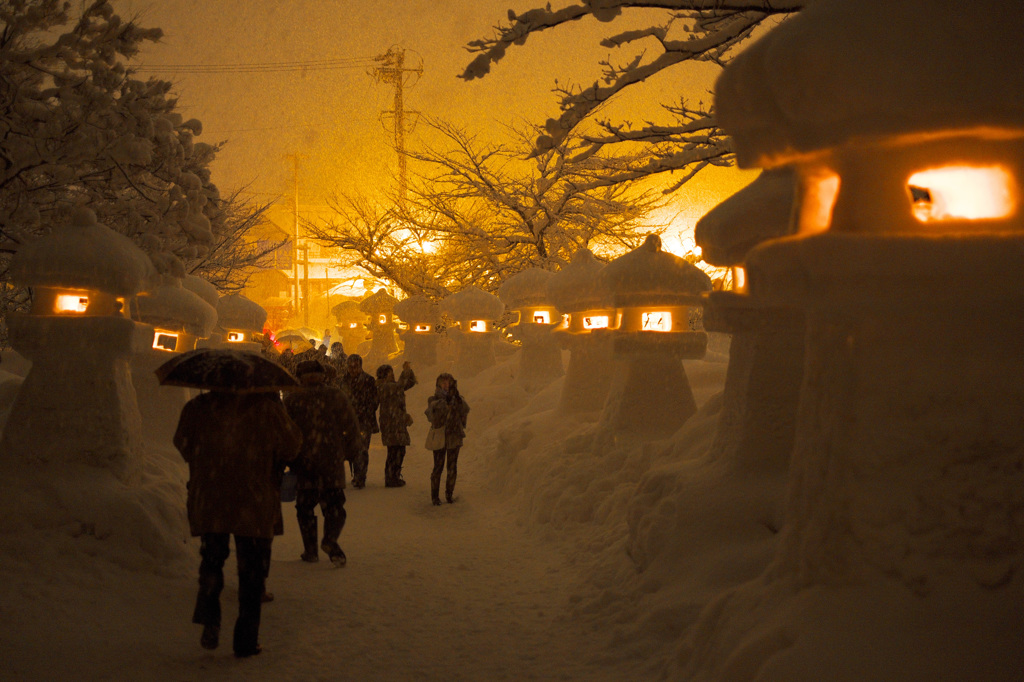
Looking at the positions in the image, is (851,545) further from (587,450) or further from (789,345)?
(587,450)

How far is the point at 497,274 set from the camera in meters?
22.4

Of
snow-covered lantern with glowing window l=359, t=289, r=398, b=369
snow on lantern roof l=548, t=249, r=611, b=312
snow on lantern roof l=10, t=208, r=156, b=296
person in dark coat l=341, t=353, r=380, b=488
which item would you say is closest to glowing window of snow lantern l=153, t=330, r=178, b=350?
person in dark coat l=341, t=353, r=380, b=488

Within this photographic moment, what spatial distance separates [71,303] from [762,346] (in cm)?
591

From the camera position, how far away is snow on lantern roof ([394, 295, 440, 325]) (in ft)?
73.4

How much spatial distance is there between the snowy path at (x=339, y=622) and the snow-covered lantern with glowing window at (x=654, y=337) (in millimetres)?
2384

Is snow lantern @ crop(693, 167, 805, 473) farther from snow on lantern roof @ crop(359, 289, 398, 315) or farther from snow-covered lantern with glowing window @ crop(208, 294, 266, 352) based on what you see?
snow on lantern roof @ crop(359, 289, 398, 315)

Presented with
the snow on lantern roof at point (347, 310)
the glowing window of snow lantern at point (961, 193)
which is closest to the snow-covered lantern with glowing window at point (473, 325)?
the snow on lantern roof at point (347, 310)

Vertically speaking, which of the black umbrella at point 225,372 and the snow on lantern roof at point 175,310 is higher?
the snow on lantern roof at point 175,310

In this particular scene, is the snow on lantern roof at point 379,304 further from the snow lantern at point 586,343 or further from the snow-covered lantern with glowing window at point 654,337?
the snow-covered lantern with glowing window at point 654,337

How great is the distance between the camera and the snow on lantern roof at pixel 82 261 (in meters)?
5.83

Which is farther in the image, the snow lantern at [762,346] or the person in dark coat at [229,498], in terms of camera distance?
the snow lantern at [762,346]

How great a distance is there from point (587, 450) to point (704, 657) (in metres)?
5.19

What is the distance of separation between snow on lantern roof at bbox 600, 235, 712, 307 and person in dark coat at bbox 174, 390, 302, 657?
525 centimetres

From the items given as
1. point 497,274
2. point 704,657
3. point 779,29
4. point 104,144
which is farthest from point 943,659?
point 497,274
